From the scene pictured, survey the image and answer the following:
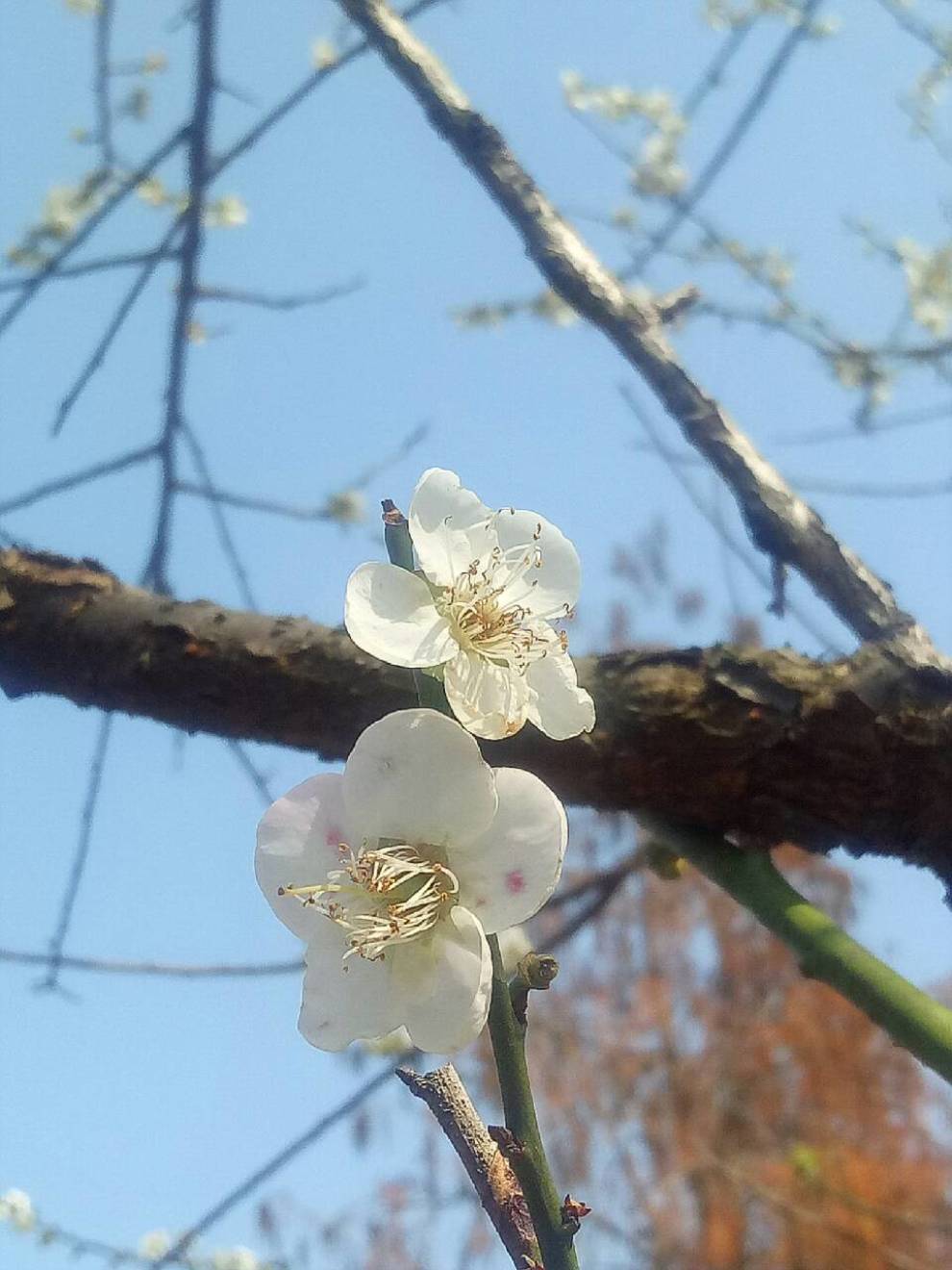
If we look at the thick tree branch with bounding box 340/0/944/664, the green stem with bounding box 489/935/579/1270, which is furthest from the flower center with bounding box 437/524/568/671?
the thick tree branch with bounding box 340/0/944/664

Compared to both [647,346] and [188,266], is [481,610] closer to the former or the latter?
[647,346]

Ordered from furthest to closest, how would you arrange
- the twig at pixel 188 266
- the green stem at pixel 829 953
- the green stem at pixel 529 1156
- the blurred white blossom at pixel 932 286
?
the blurred white blossom at pixel 932 286 < the twig at pixel 188 266 < the green stem at pixel 829 953 < the green stem at pixel 529 1156

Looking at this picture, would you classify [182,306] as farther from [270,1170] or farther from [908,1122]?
[908,1122]

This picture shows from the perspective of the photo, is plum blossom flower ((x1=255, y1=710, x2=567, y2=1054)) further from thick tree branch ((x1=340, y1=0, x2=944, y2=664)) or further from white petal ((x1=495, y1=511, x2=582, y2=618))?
thick tree branch ((x1=340, y1=0, x2=944, y2=664))

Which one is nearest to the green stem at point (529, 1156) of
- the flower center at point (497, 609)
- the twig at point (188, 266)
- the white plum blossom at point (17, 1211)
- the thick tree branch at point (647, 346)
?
the flower center at point (497, 609)

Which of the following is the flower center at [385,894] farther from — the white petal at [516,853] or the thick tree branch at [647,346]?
the thick tree branch at [647,346]
